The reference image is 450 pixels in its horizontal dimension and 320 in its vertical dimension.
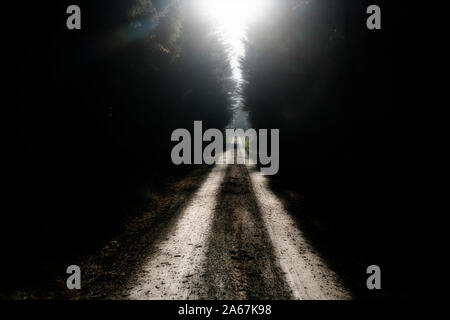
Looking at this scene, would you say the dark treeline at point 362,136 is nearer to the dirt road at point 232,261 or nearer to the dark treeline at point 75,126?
the dirt road at point 232,261

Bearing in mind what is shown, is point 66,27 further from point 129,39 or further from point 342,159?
point 342,159

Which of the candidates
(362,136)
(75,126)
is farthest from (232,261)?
(362,136)

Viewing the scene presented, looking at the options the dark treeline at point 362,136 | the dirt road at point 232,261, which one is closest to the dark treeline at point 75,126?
the dirt road at point 232,261

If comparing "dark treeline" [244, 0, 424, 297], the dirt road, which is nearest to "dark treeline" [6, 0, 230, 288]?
the dirt road

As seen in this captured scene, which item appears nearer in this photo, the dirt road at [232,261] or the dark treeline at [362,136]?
the dirt road at [232,261]

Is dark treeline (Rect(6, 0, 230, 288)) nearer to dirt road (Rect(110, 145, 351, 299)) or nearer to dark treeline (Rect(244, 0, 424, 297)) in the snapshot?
dirt road (Rect(110, 145, 351, 299))

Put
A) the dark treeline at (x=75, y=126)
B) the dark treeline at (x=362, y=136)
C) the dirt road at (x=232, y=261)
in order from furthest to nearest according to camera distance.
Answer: the dark treeline at (x=362, y=136) → the dark treeline at (x=75, y=126) → the dirt road at (x=232, y=261)

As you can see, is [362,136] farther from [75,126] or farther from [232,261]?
[75,126]

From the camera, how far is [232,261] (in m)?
5.01

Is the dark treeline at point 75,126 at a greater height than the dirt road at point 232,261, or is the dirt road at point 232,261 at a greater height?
the dark treeline at point 75,126

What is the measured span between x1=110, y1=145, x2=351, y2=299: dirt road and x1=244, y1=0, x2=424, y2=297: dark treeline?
648 mm

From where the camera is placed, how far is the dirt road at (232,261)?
405 cm

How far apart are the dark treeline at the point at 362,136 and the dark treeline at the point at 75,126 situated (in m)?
5.64

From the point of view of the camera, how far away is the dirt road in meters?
4.05
